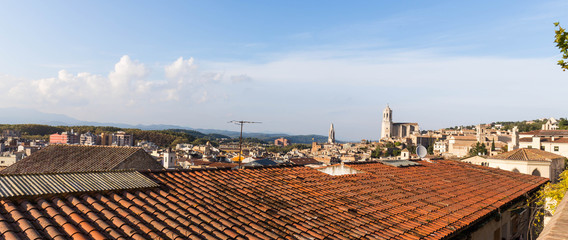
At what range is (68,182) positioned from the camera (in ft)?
18.5

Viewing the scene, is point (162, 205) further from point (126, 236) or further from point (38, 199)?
point (38, 199)

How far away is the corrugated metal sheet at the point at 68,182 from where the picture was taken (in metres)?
4.95

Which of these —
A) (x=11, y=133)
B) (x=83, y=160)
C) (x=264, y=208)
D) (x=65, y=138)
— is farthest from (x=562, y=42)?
(x=11, y=133)

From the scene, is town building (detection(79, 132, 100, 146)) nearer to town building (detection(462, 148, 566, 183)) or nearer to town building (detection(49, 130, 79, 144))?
town building (detection(49, 130, 79, 144))

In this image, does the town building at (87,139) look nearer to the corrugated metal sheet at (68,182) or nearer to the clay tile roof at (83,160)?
the clay tile roof at (83,160)

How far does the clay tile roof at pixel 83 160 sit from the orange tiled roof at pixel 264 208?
12.3 metres

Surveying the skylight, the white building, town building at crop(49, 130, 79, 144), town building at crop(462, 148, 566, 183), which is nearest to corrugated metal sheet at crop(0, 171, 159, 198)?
the skylight

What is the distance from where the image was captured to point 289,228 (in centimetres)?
558

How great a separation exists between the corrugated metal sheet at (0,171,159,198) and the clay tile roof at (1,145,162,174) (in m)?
13.4

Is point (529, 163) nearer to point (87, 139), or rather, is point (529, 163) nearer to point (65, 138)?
point (65, 138)

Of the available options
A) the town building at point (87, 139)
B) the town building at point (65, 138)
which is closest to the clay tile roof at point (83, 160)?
the town building at point (65, 138)

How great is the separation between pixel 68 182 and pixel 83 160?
59.4 ft

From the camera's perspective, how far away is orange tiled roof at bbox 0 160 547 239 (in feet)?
14.5

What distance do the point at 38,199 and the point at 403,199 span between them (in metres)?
7.06
